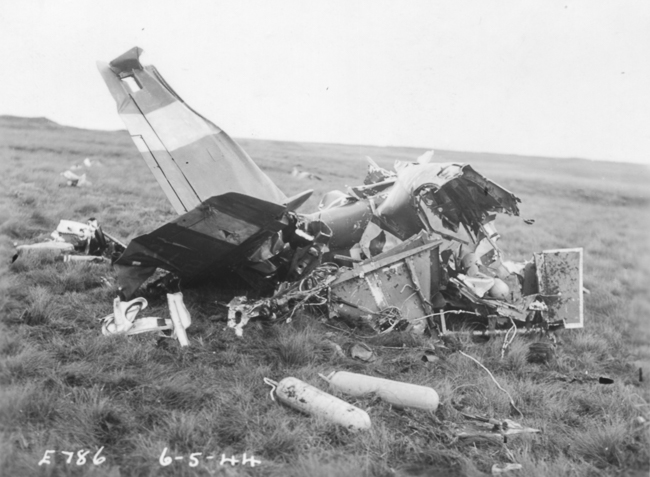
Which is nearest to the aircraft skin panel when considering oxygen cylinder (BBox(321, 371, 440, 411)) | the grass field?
the grass field

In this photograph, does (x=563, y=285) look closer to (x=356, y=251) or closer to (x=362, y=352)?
(x=356, y=251)

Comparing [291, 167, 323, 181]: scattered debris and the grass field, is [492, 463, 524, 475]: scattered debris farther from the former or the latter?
[291, 167, 323, 181]: scattered debris

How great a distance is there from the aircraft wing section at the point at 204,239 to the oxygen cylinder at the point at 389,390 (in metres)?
1.29

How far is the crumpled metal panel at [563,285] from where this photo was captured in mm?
4750

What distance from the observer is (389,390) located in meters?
3.32

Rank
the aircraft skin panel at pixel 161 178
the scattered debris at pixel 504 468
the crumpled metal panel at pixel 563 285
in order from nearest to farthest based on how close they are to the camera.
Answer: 1. the scattered debris at pixel 504 468
2. the aircraft skin panel at pixel 161 178
3. the crumpled metal panel at pixel 563 285

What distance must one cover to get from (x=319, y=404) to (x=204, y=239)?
155cm

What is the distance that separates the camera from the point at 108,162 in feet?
37.3

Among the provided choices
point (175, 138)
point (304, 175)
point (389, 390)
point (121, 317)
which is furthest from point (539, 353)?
point (304, 175)

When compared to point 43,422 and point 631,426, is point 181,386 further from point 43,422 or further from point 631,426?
point 631,426

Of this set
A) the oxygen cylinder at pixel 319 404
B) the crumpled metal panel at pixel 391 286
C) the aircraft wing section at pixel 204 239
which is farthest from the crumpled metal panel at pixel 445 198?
the oxygen cylinder at pixel 319 404

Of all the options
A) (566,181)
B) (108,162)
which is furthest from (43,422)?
(566,181)

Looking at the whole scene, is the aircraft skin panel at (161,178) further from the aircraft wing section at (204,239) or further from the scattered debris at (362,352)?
the scattered debris at (362,352)

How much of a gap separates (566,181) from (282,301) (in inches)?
542
